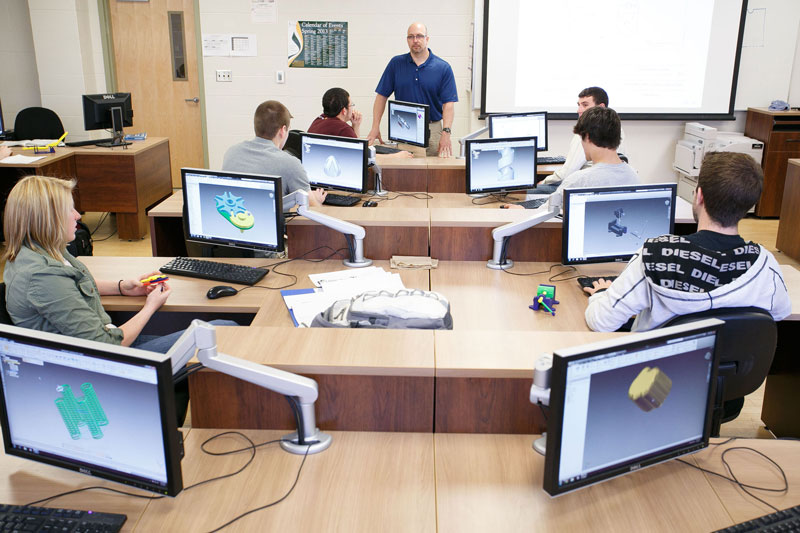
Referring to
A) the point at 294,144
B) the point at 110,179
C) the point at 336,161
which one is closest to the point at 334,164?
the point at 336,161

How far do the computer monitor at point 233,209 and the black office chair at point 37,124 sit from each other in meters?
3.85

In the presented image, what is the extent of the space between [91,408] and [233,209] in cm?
157

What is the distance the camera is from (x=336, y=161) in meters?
4.07

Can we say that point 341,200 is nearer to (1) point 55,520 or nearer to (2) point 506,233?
(2) point 506,233

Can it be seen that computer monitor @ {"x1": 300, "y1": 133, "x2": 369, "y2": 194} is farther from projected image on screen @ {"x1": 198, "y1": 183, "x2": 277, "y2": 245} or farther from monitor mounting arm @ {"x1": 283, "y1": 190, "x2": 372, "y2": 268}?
projected image on screen @ {"x1": 198, "y1": 183, "x2": 277, "y2": 245}

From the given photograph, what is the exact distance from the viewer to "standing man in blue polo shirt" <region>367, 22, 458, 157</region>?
5.51 m

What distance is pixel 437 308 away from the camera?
1974 millimetres

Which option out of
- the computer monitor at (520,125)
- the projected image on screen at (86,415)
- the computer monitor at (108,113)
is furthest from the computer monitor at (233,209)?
the computer monitor at (108,113)

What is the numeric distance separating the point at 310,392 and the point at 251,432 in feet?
0.92

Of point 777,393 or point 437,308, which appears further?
point 777,393

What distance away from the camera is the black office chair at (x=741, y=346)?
1.86 meters

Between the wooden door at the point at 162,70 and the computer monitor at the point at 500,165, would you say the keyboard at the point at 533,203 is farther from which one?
the wooden door at the point at 162,70

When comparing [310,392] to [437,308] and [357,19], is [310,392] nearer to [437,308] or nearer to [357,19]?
[437,308]

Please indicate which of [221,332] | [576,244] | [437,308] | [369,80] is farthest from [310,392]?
[369,80]
